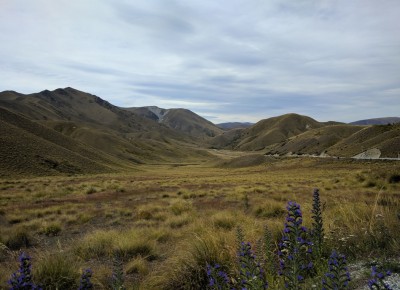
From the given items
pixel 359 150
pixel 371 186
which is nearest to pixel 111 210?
pixel 371 186

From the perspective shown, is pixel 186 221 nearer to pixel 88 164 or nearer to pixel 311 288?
pixel 311 288

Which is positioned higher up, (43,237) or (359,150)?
(359,150)

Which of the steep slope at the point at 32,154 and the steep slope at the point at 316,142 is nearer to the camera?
the steep slope at the point at 32,154

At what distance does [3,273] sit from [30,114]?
19949cm

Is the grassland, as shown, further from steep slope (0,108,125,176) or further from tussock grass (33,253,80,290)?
steep slope (0,108,125,176)

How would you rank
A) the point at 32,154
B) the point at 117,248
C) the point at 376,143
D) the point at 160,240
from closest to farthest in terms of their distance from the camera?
1. the point at 117,248
2. the point at 160,240
3. the point at 376,143
4. the point at 32,154

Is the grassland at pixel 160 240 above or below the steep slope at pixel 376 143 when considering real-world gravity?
below

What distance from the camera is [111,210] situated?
17.9 m

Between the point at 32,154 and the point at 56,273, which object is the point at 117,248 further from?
the point at 32,154

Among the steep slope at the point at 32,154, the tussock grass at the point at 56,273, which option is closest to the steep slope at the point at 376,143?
the tussock grass at the point at 56,273

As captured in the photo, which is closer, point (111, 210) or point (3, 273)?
point (3, 273)

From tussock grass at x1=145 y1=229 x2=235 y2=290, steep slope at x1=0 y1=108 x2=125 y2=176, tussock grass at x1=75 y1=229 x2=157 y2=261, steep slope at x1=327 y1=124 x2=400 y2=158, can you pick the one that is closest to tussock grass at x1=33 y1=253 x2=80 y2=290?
tussock grass at x1=145 y1=229 x2=235 y2=290

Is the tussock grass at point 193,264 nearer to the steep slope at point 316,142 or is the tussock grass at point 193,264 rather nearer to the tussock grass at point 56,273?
the tussock grass at point 56,273

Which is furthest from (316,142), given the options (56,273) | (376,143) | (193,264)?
(56,273)
